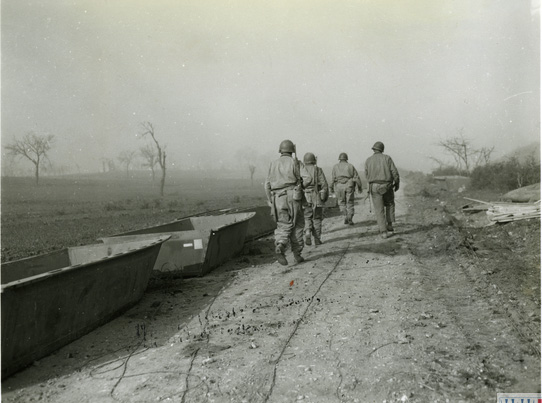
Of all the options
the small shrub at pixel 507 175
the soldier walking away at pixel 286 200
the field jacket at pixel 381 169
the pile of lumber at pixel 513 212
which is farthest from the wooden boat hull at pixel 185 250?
the small shrub at pixel 507 175

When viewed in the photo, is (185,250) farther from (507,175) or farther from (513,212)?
(507,175)

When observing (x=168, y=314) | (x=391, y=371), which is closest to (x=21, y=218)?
(x=168, y=314)

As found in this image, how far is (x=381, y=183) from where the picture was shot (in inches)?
380

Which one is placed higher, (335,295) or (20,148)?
(20,148)

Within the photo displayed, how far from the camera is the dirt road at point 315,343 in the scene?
3314 mm

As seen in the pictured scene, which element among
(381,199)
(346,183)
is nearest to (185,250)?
(381,199)

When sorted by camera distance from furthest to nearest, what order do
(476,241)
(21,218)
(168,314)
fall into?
(21,218), (476,241), (168,314)

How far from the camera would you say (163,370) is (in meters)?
3.80

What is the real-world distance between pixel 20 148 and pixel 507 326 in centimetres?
5408

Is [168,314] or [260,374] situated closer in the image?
[260,374]

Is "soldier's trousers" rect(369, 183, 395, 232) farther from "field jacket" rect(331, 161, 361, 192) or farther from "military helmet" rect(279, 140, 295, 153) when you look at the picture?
"military helmet" rect(279, 140, 295, 153)

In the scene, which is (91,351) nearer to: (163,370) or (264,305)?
(163,370)

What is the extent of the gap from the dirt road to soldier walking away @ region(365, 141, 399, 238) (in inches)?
105

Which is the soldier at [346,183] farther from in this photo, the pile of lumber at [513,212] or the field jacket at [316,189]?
the pile of lumber at [513,212]
